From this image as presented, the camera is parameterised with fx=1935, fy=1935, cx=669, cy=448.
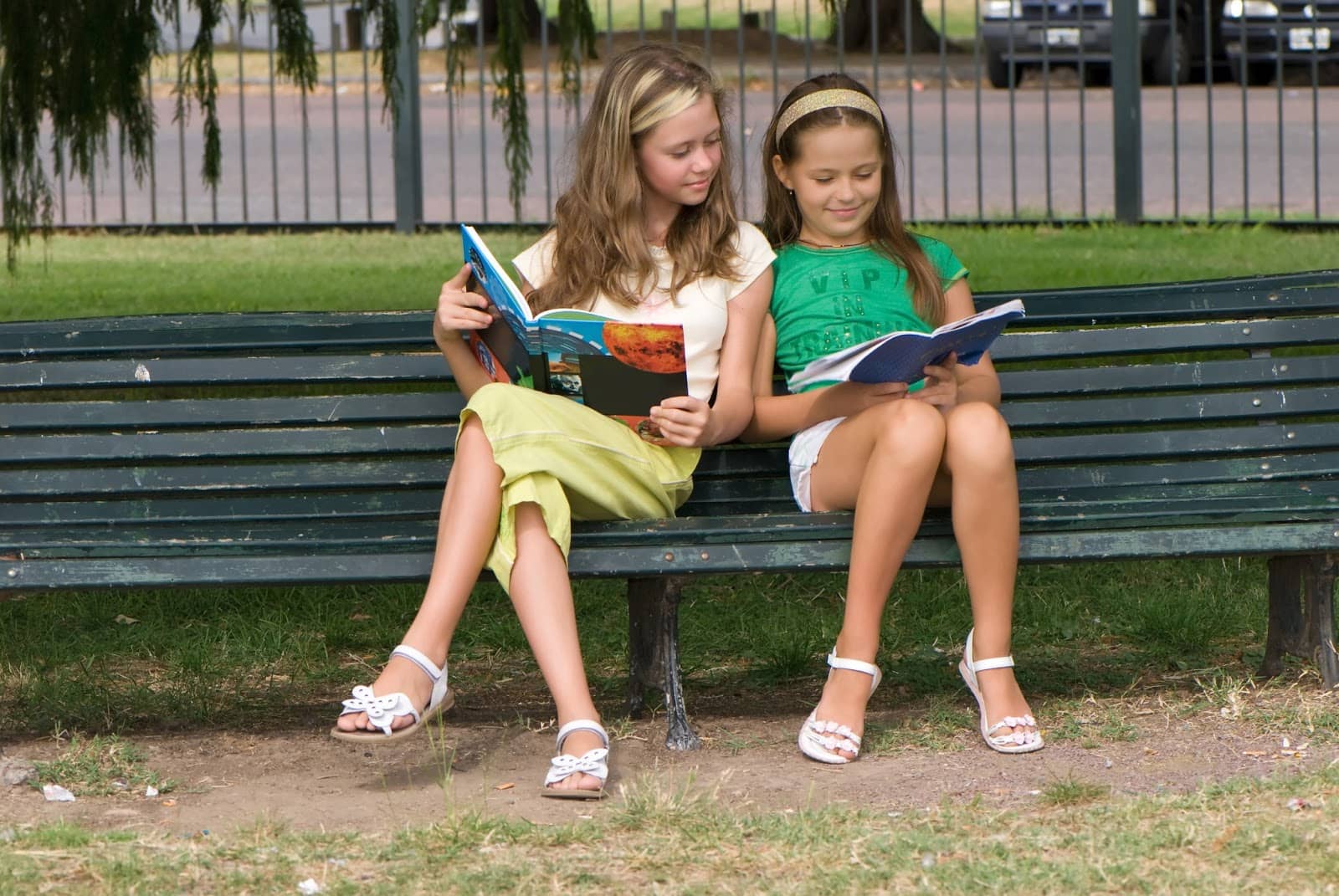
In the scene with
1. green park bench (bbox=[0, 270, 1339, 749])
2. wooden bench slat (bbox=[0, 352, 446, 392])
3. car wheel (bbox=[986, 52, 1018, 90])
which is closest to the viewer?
green park bench (bbox=[0, 270, 1339, 749])

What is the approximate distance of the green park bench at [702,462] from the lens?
11.8 feet

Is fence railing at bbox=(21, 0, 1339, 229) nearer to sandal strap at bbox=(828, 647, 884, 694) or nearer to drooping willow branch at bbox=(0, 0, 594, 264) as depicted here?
drooping willow branch at bbox=(0, 0, 594, 264)

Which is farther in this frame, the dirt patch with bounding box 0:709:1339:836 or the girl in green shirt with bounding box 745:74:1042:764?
the girl in green shirt with bounding box 745:74:1042:764

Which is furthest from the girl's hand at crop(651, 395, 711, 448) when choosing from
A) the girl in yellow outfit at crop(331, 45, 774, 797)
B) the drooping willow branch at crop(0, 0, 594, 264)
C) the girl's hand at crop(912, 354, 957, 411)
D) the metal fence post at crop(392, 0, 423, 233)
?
the metal fence post at crop(392, 0, 423, 233)

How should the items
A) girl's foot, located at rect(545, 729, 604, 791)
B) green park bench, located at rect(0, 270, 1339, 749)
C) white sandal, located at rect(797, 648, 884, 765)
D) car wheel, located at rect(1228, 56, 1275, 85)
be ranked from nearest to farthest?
girl's foot, located at rect(545, 729, 604, 791), white sandal, located at rect(797, 648, 884, 765), green park bench, located at rect(0, 270, 1339, 749), car wheel, located at rect(1228, 56, 1275, 85)

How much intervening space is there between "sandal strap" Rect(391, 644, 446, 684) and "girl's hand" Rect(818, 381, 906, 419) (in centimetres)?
88

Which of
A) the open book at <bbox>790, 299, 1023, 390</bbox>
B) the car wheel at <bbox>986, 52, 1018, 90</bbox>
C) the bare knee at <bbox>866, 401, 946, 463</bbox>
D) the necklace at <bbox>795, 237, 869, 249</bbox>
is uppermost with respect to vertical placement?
the car wheel at <bbox>986, 52, 1018, 90</bbox>

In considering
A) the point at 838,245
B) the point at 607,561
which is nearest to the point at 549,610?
the point at 607,561

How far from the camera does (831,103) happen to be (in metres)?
3.64

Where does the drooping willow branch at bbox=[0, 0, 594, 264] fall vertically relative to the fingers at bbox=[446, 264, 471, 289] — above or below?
above

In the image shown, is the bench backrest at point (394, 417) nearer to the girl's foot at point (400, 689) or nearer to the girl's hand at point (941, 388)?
the girl's hand at point (941, 388)

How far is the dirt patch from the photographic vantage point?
3.16 meters

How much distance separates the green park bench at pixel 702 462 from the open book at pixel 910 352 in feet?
0.88

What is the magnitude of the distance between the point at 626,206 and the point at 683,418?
436 millimetres
